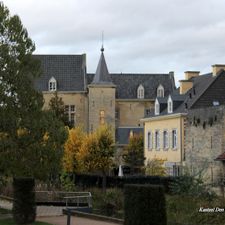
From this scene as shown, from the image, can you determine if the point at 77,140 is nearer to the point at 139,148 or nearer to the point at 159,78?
the point at 139,148

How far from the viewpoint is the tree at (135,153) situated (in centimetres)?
6443

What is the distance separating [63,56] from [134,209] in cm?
7415

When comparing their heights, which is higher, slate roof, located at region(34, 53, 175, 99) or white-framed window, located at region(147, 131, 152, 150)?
slate roof, located at region(34, 53, 175, 99)

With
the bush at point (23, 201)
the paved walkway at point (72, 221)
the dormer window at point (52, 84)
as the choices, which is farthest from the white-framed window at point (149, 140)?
the bush at point (23, 201)

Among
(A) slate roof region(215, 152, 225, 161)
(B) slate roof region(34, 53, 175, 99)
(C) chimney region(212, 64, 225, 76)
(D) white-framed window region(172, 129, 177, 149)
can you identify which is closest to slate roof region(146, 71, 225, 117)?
(C) chimney region(212, 64, 225, 76)

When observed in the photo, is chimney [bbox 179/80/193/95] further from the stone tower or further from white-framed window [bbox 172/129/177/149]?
the stone tower

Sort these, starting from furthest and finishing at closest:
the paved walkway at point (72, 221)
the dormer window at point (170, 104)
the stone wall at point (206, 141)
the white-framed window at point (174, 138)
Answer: the dormer window at point (170, 104), the white-framed window at point (174, 138), the stone wall at point (206, 141), the paved walkway at point (72, 221)

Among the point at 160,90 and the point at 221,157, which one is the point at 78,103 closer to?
the point at 160,90

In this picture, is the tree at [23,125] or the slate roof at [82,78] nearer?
the tree at [23,125]

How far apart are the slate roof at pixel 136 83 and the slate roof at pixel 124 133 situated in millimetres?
7026

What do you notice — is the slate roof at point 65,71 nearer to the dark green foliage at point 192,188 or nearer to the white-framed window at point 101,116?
the white-framed window at point 101,116

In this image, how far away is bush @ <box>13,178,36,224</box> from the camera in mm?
22625

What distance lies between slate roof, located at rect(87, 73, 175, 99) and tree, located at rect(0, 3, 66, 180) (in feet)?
199

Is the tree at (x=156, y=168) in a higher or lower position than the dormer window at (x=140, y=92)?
lower
